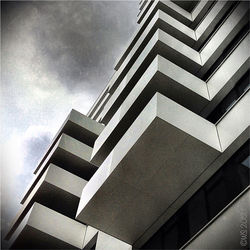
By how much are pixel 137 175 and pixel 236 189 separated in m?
3.18

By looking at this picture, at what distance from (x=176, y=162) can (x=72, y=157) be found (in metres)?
12.0

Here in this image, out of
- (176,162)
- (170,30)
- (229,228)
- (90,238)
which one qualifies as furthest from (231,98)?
(90,238)

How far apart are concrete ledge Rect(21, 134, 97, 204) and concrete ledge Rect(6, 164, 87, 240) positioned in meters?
1.43

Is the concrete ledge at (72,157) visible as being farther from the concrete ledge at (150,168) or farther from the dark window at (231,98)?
the dark window at (231,98)

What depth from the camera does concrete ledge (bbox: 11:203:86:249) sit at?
55.8ft

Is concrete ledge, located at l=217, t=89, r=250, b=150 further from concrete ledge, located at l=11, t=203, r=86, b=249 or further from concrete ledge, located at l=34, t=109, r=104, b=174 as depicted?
concrete ledge, located at l=34, t=109, r=104, b=174

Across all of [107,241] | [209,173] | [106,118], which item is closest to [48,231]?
[107,241]

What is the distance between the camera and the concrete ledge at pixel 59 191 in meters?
19.0

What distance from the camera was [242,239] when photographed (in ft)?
24.4

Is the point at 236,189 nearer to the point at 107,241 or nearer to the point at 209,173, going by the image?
the point at 209,173

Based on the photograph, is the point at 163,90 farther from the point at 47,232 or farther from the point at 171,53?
the point at 47,232

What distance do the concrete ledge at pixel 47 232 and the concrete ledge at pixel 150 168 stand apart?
18.1 ft

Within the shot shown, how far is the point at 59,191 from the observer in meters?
19.1

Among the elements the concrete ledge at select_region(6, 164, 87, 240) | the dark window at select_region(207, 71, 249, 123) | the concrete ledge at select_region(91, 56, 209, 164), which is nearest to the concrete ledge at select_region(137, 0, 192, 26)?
the concrete ledge at select_region(91, 56, 209, 164)
